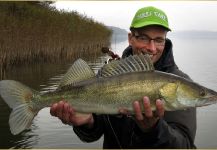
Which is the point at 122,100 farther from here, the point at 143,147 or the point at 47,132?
the point at 47,132

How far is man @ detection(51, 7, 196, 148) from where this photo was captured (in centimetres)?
355

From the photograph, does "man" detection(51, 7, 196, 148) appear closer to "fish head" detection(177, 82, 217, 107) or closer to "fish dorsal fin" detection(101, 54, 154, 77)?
"fish head" detection(177, 82, 217, 107)

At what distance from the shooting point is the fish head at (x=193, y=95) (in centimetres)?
353

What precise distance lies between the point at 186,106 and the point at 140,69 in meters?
0.53

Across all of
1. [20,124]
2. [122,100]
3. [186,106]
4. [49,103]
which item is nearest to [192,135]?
[186,106]

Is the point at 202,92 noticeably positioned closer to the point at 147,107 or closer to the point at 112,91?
the point at 147,107

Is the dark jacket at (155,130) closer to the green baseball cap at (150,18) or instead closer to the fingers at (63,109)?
the green baseball cap at (150,18)

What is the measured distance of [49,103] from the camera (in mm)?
3918

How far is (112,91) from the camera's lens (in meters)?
3.64

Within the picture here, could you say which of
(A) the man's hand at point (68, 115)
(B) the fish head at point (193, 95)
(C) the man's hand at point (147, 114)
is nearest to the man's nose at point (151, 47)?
(B) the fish head at point (193, 95)

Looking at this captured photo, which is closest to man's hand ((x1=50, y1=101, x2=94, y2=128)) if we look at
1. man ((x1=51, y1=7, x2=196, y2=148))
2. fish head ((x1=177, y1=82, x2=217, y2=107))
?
man ((x1=51, y1=7, x2=196, y2=148))

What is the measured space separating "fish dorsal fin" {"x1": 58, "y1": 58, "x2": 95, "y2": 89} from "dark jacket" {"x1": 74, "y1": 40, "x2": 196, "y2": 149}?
1.72 ft

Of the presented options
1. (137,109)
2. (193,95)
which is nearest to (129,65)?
(137,109)

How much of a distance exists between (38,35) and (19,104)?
22127 mm
